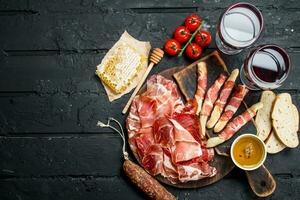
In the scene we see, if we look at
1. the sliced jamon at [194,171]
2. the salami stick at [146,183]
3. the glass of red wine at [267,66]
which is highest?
the glass of red wine at [267,66]

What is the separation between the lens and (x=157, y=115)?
2.24 m

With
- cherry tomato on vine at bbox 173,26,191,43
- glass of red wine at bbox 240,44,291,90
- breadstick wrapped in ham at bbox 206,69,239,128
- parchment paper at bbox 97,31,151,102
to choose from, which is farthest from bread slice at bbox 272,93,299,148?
parchment paper at bbox 97,31,151,102

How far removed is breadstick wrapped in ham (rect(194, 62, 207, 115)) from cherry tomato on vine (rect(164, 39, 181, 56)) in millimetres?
143

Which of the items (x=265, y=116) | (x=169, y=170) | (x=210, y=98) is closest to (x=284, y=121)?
(x=265, y=116)

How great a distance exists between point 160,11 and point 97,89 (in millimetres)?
550

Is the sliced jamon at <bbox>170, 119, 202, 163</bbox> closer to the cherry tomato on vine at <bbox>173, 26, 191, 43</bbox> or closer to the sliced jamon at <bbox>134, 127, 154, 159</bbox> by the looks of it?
the sliced jamon at <bbox>134, 127, 154, 159</bbox>

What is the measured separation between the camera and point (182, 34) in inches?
90.5

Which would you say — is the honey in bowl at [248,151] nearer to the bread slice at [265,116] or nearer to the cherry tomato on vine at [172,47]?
the bread slice at [265,116]

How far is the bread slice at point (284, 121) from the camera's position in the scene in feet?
7.40

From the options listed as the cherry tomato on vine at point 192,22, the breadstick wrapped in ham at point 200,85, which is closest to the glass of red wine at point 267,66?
the breadstick wrapped in ham at point 200,85

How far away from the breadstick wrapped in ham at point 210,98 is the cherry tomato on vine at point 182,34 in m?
0.27

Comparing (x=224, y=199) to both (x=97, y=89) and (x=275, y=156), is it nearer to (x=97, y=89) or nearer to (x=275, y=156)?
(x=275, y=156)

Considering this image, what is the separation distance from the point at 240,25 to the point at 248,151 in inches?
25.0

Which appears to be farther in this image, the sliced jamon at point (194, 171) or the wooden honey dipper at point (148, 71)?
the wooden honey dipper at point (148, 71)
